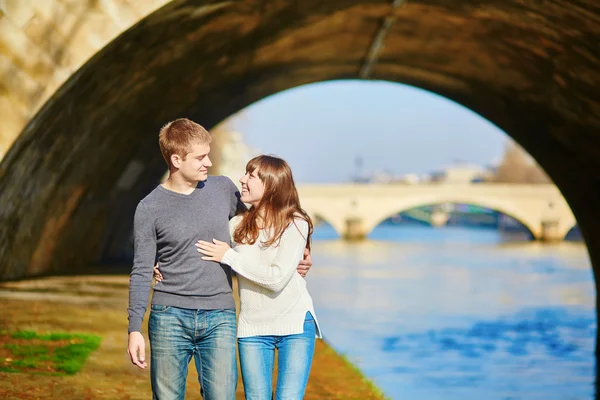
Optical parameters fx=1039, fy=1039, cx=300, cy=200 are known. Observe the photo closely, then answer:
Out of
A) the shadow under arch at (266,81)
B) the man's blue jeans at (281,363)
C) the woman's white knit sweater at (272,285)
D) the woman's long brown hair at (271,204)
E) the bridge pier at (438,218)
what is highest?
the bridge pier at (438,218)

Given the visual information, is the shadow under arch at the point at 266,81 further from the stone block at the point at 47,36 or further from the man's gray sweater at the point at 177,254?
the man's gray sweater at the point at 177,254

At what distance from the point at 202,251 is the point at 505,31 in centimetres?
862

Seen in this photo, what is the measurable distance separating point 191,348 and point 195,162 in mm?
808

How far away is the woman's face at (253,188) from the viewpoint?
448cm

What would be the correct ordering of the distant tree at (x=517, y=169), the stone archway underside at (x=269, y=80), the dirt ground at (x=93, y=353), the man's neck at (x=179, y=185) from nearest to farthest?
the man's neck at (x=179, y=185) < the dirt ground at (x=93, y=353) < the stone archway underside at (x=269, y=80) < the distant tree at (x=517, y=169)

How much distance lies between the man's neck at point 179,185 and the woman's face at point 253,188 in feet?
0.72

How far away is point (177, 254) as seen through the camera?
4.38 meters

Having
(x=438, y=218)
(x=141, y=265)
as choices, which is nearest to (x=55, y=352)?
(x=141, y=265)

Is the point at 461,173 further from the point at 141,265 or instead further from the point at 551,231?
the point at 141,265

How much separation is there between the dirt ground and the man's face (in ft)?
11.3

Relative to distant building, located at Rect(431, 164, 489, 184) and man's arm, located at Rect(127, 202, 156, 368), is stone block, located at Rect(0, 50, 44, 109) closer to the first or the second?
man's arm, located at Rect(127, 202, 156, 368)

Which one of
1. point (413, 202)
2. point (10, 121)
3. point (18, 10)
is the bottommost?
point (10, 121)

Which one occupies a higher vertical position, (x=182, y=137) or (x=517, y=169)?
(x=517, y=169)

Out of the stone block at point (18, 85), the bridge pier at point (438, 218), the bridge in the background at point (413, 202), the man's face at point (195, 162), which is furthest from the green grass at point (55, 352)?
the bridge pier at point (438, 218)
